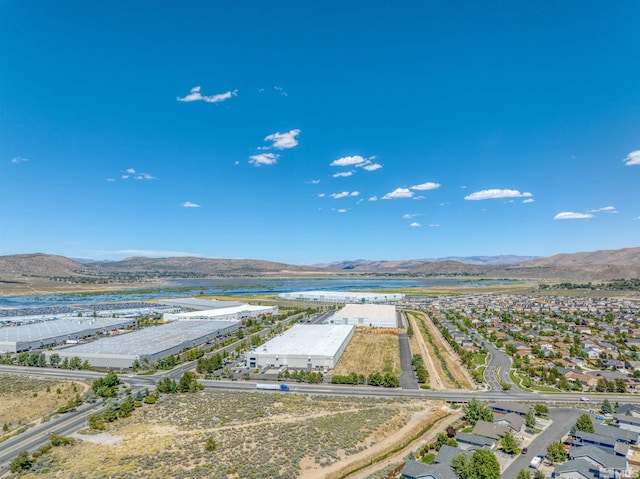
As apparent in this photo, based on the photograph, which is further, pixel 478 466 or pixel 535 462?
pixel 535 462

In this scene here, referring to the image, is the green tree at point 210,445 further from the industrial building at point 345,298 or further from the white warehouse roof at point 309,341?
the industrial building at point 345,298

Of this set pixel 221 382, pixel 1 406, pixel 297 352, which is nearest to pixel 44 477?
pixel 1 406

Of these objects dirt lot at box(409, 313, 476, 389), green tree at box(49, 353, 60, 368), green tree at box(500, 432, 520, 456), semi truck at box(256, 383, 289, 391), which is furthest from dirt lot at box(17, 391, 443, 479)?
green tree at box(49, 353, 60, 368)

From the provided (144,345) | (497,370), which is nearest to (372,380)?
(497,370)

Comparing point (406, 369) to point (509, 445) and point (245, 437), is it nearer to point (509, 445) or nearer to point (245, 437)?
point (509, 445)

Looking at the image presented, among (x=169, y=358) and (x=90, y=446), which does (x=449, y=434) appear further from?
(x=169, y=358)

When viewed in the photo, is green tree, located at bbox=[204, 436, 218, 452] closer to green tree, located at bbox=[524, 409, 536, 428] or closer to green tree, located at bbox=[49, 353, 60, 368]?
green tree, located at bbox=[524, 409, 536, 428]
